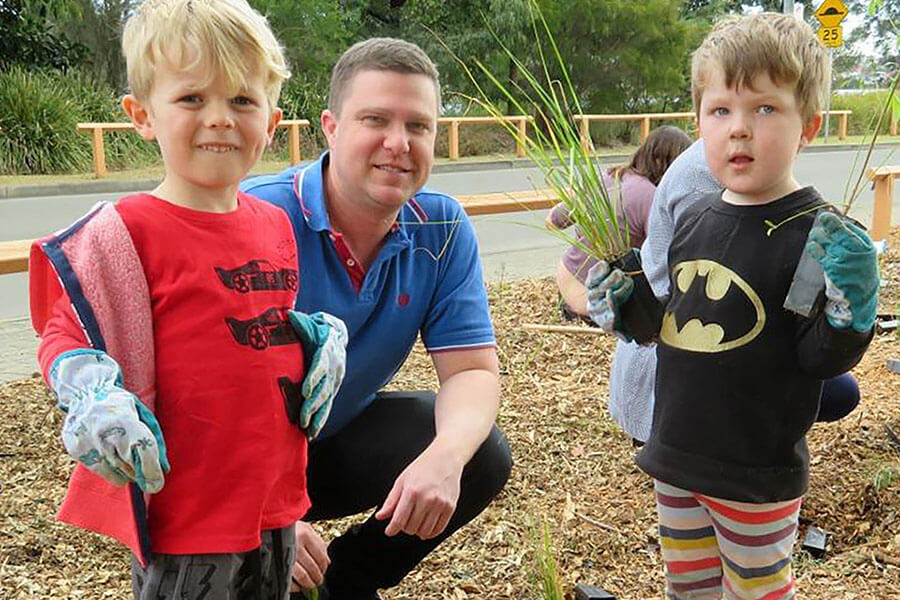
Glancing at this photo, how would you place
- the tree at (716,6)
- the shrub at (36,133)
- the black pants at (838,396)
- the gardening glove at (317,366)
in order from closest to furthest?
the gardening glove at (317,366) < the black pants at (838,396) < the shrub at (36,133) < the tree at (716,6)

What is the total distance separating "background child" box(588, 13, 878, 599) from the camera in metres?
1.78

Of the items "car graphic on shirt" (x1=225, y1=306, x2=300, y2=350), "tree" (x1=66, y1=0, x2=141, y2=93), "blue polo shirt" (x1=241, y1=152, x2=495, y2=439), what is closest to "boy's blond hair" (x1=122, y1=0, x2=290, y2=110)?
"car graphic on shirt" (x1=225, y1=306, x2=300, y2=350)

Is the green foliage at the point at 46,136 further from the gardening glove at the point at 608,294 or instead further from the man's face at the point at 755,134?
the man's face at the point at 755,134

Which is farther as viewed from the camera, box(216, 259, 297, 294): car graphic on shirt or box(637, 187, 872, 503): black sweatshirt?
box(637, 187, 872, 503): black sweatshirt

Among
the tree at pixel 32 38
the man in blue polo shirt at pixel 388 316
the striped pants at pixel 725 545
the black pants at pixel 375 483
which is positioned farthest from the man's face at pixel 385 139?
the tree at pixel 32 38

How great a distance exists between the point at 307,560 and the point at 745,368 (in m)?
1.02

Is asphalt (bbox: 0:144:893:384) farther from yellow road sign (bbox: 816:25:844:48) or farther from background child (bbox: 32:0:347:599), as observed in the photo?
background child (bbox: 32:0:347:599)

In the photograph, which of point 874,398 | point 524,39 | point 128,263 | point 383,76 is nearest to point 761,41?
point 383,76

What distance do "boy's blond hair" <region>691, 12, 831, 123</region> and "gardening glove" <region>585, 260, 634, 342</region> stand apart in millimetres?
415

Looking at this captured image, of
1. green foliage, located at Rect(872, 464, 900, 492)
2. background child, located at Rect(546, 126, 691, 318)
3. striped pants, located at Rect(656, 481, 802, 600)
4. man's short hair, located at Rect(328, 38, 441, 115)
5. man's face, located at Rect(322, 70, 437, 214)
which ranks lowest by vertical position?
green foliage, located at Rect(872, 464, 900, 492)

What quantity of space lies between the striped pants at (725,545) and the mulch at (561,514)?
1.24 ft

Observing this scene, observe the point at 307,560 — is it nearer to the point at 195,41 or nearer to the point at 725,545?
the point at 725,545

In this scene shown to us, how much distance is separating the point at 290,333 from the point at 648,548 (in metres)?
1.58

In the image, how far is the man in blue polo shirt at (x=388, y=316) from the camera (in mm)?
2135
